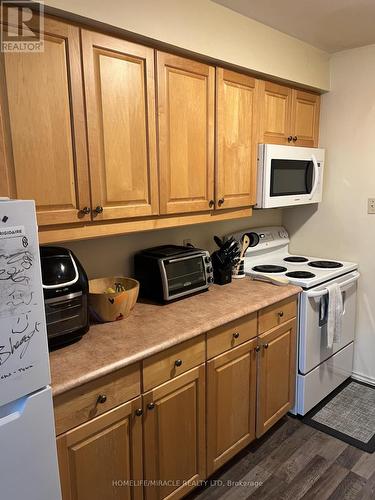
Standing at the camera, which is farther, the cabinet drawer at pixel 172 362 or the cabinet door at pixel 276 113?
the cabinet door at pixel 276 113

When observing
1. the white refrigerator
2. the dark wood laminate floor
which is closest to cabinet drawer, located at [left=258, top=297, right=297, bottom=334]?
the dark wood laminate floor

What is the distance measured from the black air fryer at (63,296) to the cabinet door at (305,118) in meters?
1.80

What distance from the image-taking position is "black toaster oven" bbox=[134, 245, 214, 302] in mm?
1908

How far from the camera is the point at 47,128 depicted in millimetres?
1362

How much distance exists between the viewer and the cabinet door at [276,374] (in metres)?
2.06

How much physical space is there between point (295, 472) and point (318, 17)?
8.04 ft

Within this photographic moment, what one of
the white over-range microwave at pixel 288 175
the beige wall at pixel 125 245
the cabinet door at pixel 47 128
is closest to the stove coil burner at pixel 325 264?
the white over-range microwave at pixel 288 175

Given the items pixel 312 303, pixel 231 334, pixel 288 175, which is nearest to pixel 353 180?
pixel 288 175

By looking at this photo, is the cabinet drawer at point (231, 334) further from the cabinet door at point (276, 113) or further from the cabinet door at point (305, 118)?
the cabinet door at point (305, 118)

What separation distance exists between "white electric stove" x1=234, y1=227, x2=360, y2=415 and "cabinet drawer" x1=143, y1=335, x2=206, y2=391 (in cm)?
86

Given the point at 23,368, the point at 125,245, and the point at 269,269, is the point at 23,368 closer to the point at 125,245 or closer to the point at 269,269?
the point at 125,245

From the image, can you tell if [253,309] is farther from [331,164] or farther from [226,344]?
[331,164]

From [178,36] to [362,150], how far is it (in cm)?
161

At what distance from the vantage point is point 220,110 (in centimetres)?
198
